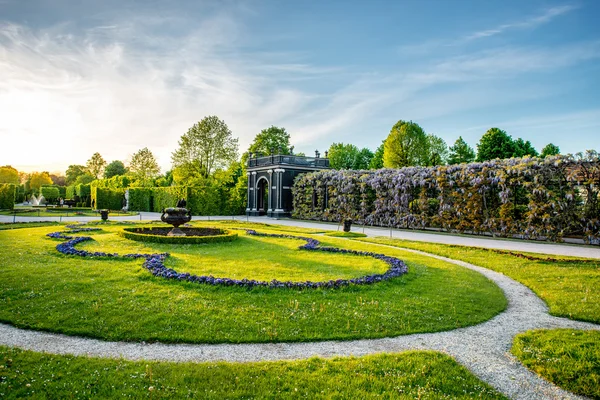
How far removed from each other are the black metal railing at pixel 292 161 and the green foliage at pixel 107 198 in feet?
67.1

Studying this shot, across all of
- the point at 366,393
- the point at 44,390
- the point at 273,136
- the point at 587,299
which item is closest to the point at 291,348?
the point at 366,393

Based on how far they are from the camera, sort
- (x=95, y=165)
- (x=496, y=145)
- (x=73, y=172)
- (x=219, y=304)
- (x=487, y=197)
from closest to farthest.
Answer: (x=219, y=304), (x=487, y=197), (x=496, y=145), (x=95, y=165), (x=73, y=172)

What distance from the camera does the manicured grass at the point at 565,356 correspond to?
4.30m

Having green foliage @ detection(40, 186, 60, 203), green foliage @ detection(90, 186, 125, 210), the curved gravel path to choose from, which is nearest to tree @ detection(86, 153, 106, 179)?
green foliage @ detection(40, 186, 60, 203)

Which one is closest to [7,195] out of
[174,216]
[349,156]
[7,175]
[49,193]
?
[49,193]

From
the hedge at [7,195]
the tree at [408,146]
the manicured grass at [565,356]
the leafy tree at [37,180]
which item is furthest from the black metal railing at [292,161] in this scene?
the leafy tree at [37,180]

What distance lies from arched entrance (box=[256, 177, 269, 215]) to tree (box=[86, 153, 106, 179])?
62.5m

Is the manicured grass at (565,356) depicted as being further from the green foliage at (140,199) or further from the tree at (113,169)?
the tree at (113,169)

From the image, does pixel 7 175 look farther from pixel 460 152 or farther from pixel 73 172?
pixel 460 152

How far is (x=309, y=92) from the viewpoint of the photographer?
24.2 metres

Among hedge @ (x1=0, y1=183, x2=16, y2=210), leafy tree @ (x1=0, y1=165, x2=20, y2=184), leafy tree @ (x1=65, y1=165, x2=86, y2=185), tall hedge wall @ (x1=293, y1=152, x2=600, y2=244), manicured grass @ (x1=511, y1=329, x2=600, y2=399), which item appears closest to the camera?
manicured grass @ (x1=511, y1=329, x2=600, y2=399)

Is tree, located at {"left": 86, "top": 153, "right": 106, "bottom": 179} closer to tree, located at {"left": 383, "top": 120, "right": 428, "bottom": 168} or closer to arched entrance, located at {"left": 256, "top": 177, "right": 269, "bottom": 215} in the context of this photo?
arched entrance, located at {"left": 256, "top": 177, "right": 269, "bottom": 215}

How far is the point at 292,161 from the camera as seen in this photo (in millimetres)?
38406

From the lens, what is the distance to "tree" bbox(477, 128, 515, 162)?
161 feet
